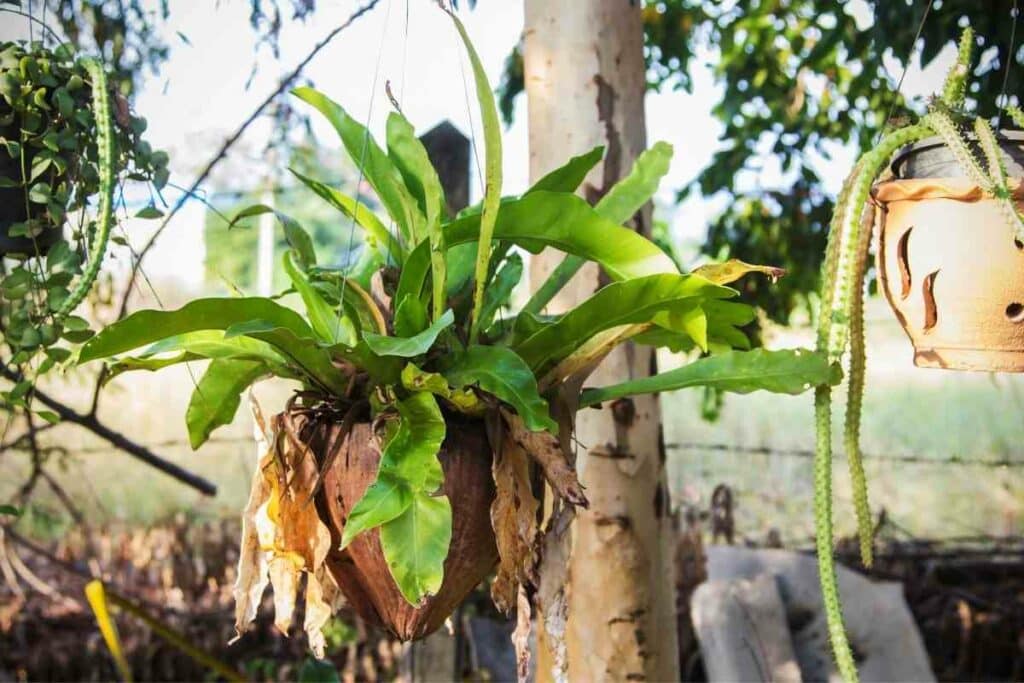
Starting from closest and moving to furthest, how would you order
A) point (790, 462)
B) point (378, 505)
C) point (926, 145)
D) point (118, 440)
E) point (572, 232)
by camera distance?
point (378, 505) → point (572, 232) → point (926, 145) → point (118, 440) → point (790, 462)

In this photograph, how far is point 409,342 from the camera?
812mm

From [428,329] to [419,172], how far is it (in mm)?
208

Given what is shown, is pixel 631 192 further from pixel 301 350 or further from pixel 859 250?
pixel 301 350

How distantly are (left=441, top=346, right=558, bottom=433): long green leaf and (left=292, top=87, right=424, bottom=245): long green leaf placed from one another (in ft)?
0.49

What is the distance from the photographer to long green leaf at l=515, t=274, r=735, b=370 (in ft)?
2.68

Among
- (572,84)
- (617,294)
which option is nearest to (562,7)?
(572,84)

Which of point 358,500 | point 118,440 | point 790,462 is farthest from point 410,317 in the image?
point 790,462

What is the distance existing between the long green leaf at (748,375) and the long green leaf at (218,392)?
336mm

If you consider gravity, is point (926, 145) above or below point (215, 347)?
above

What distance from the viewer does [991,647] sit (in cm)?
292

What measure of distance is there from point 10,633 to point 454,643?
1.78m

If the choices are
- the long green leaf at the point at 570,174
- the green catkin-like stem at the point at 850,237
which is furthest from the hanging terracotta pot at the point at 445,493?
the green catkin-like stem at the point at 850,237

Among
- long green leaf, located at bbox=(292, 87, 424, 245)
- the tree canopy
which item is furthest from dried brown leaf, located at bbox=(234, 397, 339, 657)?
the tree canopy

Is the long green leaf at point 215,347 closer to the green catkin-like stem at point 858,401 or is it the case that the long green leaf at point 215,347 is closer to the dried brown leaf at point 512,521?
the dried brown leaf at point 512,521
